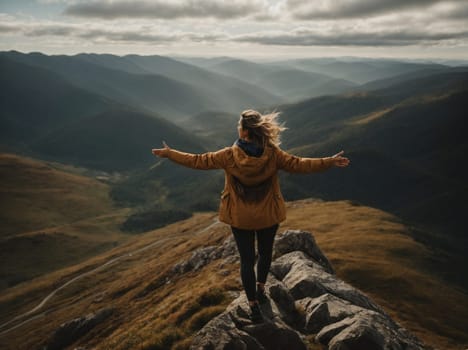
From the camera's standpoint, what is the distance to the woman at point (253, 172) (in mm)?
10172

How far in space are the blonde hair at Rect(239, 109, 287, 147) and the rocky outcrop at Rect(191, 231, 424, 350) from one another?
20.1ft

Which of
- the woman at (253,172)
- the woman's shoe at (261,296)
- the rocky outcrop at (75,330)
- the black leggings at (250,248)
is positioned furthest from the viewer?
the rocky outcrop at (75,330)

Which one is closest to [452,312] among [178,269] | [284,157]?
[178,269]

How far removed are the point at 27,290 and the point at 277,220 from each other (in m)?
151

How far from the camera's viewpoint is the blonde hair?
10.1 metres

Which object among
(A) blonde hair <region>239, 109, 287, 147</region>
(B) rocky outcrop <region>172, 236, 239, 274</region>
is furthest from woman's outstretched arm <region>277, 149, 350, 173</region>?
(B) rocky outcrop <region>172, 236, 239, 274</region>

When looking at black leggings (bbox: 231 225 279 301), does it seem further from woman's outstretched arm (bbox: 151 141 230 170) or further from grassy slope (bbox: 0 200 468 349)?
grassy slope (bbox: 0 200 468 349)

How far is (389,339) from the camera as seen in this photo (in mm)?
13094

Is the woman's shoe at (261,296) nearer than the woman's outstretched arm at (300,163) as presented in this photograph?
No

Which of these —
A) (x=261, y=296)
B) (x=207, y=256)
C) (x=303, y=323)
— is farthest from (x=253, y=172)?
(x=207, y=256)

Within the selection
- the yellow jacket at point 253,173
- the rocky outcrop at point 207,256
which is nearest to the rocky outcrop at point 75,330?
the rocky outcrop at point 207,256

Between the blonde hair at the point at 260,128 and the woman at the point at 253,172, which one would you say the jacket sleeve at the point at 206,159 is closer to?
the woman at the point at 253,172

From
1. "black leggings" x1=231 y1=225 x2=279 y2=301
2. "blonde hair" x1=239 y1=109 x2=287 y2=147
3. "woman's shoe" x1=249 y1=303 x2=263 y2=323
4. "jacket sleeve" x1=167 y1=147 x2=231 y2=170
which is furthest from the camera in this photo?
"woman's shoe" x1=249 y1=303 x2=263 y2=323

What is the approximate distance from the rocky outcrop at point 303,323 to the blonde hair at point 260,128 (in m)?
6.13
